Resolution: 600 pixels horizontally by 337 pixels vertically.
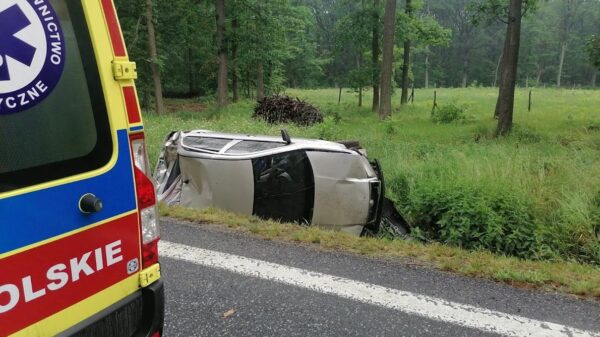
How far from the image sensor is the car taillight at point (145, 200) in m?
1.96

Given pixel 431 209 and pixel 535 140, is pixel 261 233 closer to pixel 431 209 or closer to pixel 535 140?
pixel 431 209

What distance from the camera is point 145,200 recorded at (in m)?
2.01

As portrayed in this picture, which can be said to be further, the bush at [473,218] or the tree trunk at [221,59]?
the tree trunk at [221,59]

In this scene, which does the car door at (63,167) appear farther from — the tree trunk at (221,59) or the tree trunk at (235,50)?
the tree trunk at (235,50)

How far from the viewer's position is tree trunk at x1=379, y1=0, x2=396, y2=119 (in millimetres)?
16906

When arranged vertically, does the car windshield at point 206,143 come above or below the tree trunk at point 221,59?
below

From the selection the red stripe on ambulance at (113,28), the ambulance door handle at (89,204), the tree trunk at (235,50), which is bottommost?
the ambulance door handle at (89,204)

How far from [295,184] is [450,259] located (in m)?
2.31

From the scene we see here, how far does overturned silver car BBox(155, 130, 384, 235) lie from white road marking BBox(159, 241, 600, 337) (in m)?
1.74

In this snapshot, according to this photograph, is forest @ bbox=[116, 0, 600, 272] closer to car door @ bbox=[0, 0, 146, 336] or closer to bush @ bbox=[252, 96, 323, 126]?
bush @ bbox=[252, 96, 323, 126]

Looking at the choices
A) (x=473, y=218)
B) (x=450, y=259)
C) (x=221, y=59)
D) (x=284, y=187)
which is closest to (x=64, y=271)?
(x=450, y=259)

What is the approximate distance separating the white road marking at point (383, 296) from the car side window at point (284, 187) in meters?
1.75

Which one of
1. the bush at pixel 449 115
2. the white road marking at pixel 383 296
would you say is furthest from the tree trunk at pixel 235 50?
the white road marking at pixel 383 296

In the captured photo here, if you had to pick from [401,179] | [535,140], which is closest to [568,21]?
[535,140]
